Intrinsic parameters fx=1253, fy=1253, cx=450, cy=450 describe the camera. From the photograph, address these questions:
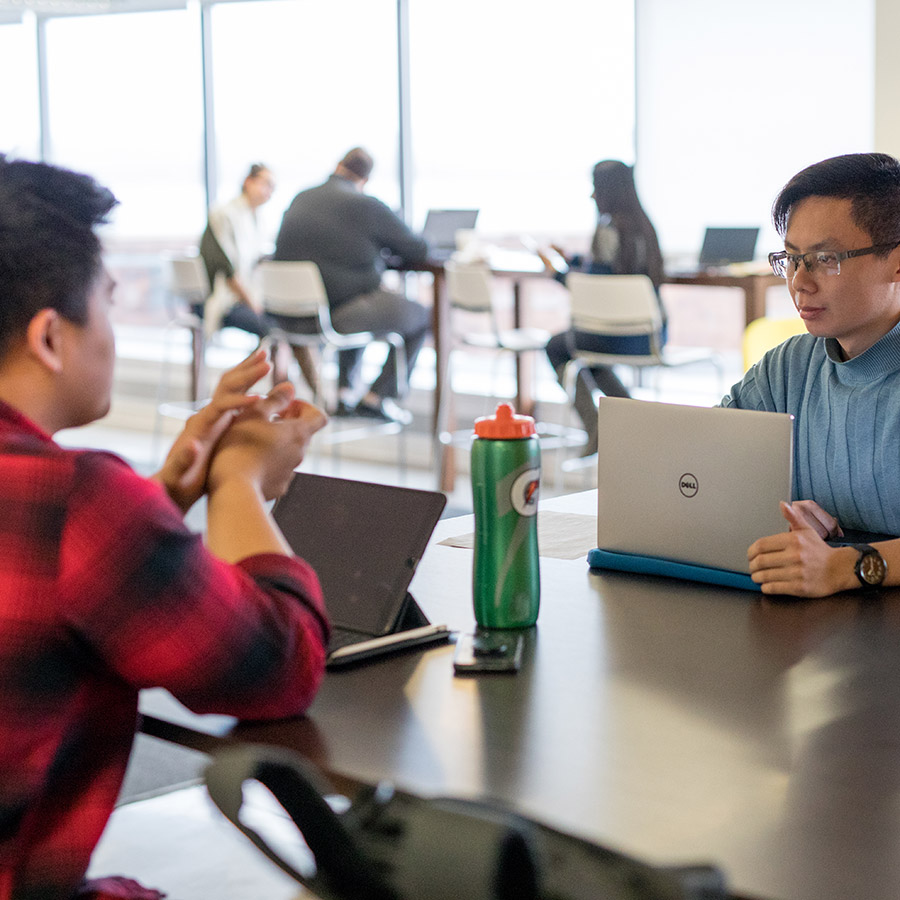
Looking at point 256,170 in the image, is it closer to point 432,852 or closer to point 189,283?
point 189,283

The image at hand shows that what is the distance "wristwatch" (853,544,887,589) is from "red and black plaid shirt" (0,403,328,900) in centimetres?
76

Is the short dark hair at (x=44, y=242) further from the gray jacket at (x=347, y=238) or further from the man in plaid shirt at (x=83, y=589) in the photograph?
the gray jacket at (x=347, y=238)

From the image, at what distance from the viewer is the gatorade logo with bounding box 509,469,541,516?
1.24m

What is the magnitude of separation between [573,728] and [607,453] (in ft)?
1.83

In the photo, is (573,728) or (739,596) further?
(739,596)

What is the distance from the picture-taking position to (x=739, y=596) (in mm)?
1418

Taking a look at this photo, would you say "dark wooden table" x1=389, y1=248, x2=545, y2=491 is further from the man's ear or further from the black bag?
the black bag

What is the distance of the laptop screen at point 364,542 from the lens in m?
1.27

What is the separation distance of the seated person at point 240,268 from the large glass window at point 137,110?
188 cm

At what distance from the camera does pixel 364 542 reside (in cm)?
132

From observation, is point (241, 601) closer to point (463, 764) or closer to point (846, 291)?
point (463, 764)

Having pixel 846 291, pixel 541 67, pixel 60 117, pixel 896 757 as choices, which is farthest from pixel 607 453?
pixel 60 117

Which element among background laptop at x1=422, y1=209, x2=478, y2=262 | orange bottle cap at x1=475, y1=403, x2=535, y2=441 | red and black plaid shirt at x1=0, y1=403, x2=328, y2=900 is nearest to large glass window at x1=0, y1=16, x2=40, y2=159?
background laptop at x1=422, y1=209, x2=478, y2=262

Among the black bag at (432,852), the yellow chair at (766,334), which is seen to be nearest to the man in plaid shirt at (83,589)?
the black bag at (432,852)
